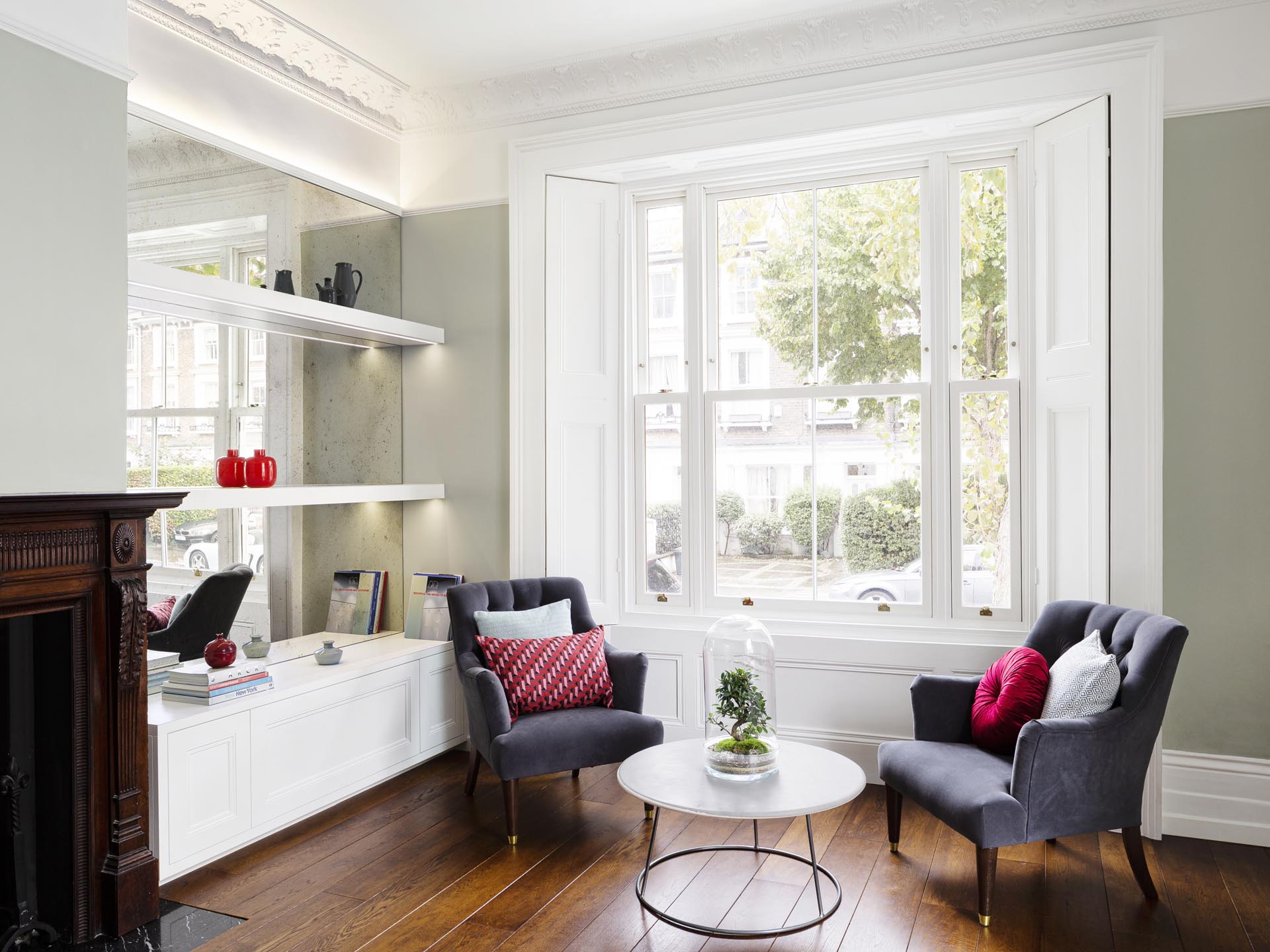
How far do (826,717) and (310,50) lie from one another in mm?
3599

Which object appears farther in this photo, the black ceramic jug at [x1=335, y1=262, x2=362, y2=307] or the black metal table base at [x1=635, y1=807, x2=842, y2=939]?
the black ceramic jug at [x1=335, y1=262, x2=362, y2=307]

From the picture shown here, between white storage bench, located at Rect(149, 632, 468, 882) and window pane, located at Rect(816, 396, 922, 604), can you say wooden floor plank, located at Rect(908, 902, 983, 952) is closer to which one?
window pane, located at Rect(816, 396, 922, 604)

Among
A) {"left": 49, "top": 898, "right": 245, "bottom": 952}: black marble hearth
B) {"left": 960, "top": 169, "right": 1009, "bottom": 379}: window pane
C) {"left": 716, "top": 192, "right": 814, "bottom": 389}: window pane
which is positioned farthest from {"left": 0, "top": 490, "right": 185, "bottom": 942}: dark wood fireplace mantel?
{"left": 960, "top": 169, "right": 1009, "bottom": 379}: window pane

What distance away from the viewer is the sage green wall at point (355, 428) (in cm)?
393

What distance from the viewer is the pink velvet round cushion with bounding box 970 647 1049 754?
2902 millimetres

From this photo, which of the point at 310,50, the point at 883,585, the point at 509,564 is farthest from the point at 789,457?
the point at 310,50

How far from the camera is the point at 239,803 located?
3.05 metres

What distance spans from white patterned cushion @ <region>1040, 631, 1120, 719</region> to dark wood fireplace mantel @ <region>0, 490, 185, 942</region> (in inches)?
110

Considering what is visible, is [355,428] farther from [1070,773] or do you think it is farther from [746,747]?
[1070,773]

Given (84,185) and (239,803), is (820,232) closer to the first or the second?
(84,185)

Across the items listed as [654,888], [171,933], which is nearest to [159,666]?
[171,933]

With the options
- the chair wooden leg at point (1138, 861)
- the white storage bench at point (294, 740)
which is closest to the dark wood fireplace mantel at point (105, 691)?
the white storage bench at point (294, 740)

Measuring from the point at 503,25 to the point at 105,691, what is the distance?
292 centimetres

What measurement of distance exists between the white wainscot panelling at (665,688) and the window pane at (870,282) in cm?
145
